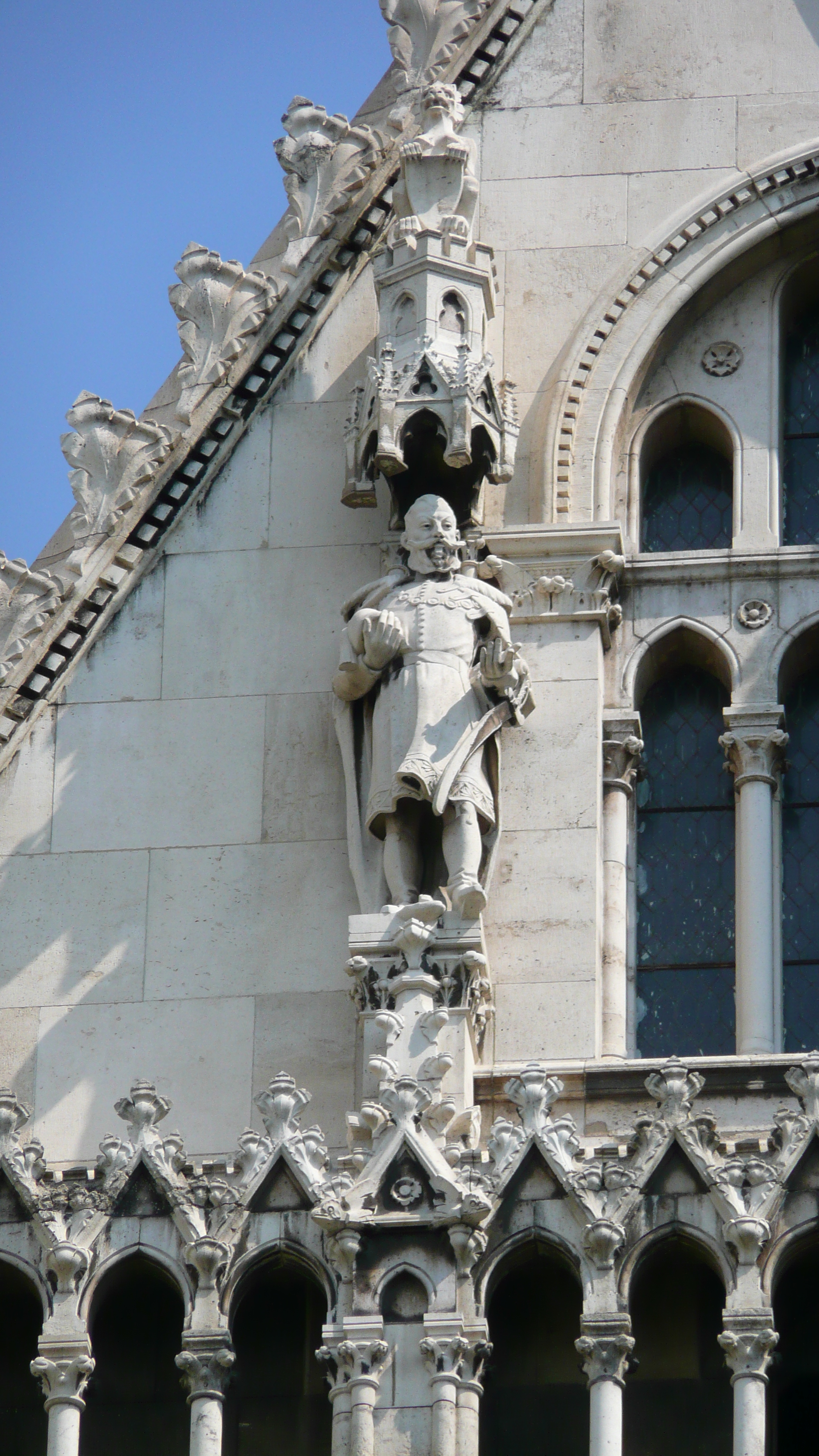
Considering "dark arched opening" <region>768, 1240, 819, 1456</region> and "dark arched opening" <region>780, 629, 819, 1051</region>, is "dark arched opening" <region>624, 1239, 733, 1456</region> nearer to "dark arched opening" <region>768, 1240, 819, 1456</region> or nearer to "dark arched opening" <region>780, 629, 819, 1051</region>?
"dark arched opening" <region>768, 1240, 819, 1456</region>

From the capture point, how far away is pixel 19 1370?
19844 millimetres

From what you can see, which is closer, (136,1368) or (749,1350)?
(749,1350)

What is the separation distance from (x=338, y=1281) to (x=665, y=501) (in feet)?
15.9

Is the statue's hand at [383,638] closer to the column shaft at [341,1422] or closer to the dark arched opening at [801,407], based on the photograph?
the dark arched opening at [801,407]

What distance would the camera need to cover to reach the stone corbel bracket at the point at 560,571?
70.2ft

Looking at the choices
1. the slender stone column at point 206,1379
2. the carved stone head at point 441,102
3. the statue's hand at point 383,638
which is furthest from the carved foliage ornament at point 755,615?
the slender stone column at point 206,1379

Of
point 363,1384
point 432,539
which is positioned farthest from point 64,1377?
point 432,539

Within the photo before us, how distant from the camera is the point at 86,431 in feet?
72.7

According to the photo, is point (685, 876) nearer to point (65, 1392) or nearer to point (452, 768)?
point (452, 768)

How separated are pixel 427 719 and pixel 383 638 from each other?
0.48 metres

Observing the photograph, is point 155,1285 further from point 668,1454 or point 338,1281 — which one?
point 668,1454

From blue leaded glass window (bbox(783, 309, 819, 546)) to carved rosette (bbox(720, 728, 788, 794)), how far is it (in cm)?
110

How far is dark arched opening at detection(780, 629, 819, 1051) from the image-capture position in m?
20.8

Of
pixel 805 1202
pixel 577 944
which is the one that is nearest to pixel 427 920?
pixel 577 944
